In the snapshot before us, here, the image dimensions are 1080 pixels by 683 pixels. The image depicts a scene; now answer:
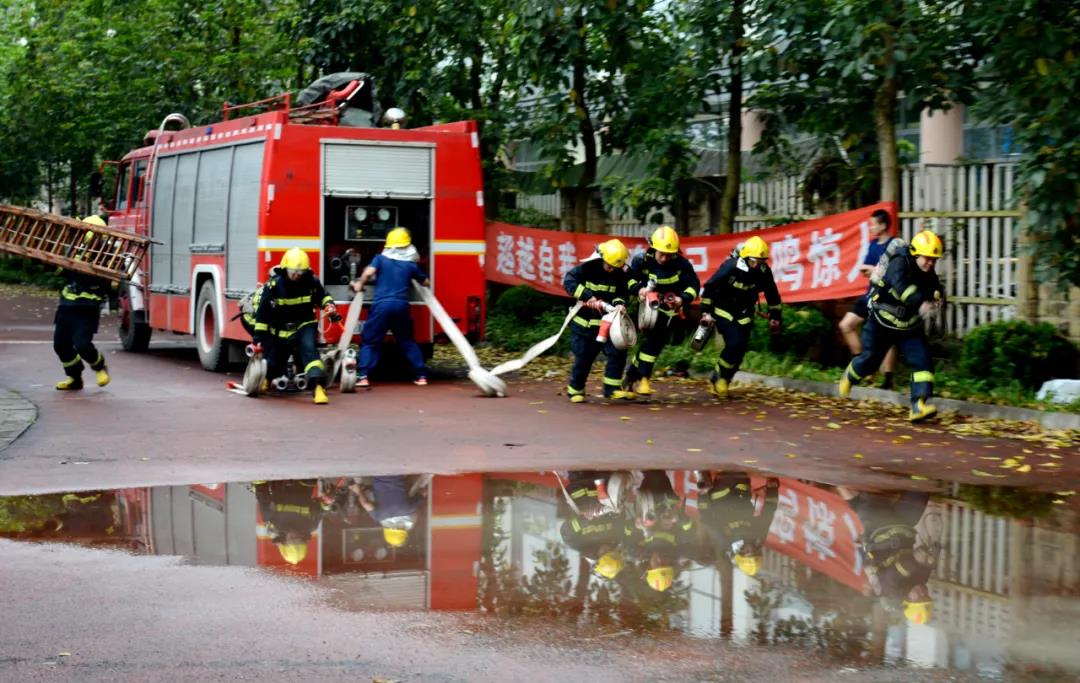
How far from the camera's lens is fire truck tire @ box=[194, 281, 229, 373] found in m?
16.8

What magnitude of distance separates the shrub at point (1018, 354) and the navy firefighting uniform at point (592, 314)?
3351 millimetres

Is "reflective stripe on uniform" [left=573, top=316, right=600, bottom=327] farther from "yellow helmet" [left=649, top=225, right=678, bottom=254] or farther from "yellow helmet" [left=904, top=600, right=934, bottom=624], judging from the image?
"yellow helmet" [left=904, top=600, right=934, bottom=624]

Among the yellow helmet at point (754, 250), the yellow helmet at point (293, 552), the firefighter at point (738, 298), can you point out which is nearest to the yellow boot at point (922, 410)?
the firefighter at point (738, 298)

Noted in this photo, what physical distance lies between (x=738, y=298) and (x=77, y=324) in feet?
21.5

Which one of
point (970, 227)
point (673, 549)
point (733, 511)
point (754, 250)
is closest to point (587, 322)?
point (754, 250)

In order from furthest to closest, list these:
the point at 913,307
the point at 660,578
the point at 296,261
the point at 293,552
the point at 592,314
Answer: the point at 592,314 < the point at 296,261 < the point at 913,307 < the point at 293,552 < the point at 660,578


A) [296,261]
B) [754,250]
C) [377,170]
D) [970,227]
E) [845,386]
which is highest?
[377,170]

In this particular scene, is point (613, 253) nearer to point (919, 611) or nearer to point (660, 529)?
point (660, 529)

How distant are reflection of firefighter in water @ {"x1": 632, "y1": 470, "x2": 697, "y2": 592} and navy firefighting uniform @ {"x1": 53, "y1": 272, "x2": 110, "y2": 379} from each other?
7042 mm

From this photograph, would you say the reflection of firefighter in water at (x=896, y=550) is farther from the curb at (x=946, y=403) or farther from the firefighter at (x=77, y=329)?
the firefighter at (x=77, y=329)

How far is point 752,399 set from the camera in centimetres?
1440

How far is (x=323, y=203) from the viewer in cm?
1556

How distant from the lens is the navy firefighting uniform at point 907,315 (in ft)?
40.3

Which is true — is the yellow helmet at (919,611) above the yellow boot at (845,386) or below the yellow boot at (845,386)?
below
